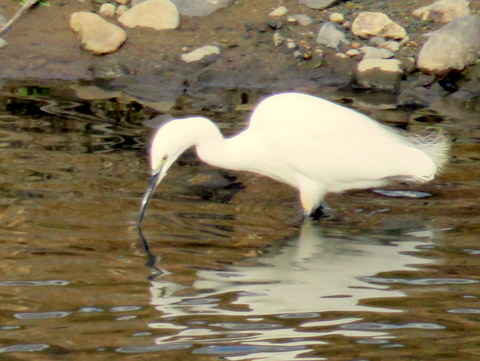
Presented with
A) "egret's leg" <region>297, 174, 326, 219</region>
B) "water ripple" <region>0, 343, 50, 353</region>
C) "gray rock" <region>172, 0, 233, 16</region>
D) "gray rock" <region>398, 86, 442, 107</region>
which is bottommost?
"water ripple" <region>0, 343, 50, 353</region>

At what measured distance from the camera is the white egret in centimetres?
679

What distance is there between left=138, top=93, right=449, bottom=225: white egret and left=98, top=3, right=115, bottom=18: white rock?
170 inches

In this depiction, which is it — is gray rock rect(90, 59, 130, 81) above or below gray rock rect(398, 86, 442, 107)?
above

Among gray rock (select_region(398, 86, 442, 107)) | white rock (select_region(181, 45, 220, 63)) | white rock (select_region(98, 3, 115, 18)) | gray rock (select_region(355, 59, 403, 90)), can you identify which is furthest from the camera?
white rock (select_region(98, 3, 115, 18))

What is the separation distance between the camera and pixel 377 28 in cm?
1057

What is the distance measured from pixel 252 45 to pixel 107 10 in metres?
1.52

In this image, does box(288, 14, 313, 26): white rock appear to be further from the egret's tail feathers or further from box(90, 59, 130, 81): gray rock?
the egret's tail feathers

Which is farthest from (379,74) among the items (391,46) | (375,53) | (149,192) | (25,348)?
(25,348)

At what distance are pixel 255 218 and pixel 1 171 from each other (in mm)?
1803

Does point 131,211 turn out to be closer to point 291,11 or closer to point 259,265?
point 259,265

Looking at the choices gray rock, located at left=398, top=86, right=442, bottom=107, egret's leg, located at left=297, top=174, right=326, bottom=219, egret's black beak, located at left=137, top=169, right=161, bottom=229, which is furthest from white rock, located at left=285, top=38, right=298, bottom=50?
egret's black beak, located at left=137, top=169, right=161, bottom=229

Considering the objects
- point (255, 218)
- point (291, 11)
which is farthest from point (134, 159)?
point (291, 11)

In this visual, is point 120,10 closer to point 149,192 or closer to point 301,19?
point 301,19

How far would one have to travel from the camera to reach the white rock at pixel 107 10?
10.9 metres
